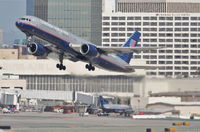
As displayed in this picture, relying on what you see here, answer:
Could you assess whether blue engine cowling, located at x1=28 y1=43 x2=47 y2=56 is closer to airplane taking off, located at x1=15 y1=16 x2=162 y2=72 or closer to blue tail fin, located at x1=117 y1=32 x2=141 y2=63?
airplane taking off, located at x1=15 y1=16 x2=162 y2=72

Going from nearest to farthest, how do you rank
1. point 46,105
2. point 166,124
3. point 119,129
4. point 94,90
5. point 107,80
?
point 119,129
point 166,124
point 94,90
point 107,80
point 46,105

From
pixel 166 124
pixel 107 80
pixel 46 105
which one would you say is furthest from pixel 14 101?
pixel 166 124

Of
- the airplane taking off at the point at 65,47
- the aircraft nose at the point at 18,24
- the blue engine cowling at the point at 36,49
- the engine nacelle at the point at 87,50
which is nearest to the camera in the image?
the aircraft nose at the point at 18,24

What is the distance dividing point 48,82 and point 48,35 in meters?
86.4

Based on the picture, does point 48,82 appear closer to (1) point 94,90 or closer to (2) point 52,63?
(2) point 52,63

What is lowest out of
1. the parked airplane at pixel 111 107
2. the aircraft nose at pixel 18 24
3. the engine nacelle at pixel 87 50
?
the parked airplane at pixel 111 107

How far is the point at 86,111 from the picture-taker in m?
162

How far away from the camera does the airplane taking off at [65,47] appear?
108625 millimetres

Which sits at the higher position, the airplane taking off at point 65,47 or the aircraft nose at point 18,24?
the aircraft nose at point 18,24

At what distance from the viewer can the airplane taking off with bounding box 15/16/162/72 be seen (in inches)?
4277

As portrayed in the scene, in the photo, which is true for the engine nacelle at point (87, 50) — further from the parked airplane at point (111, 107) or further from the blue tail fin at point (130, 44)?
the parked airplane at point (111, 107)

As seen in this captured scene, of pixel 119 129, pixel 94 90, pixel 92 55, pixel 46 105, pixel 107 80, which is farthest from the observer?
pixel 46 105

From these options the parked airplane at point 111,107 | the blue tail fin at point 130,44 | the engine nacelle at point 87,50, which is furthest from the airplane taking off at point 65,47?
the parked airplane at point 111,107

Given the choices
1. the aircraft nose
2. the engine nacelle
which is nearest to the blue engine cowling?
the aircraft nose
